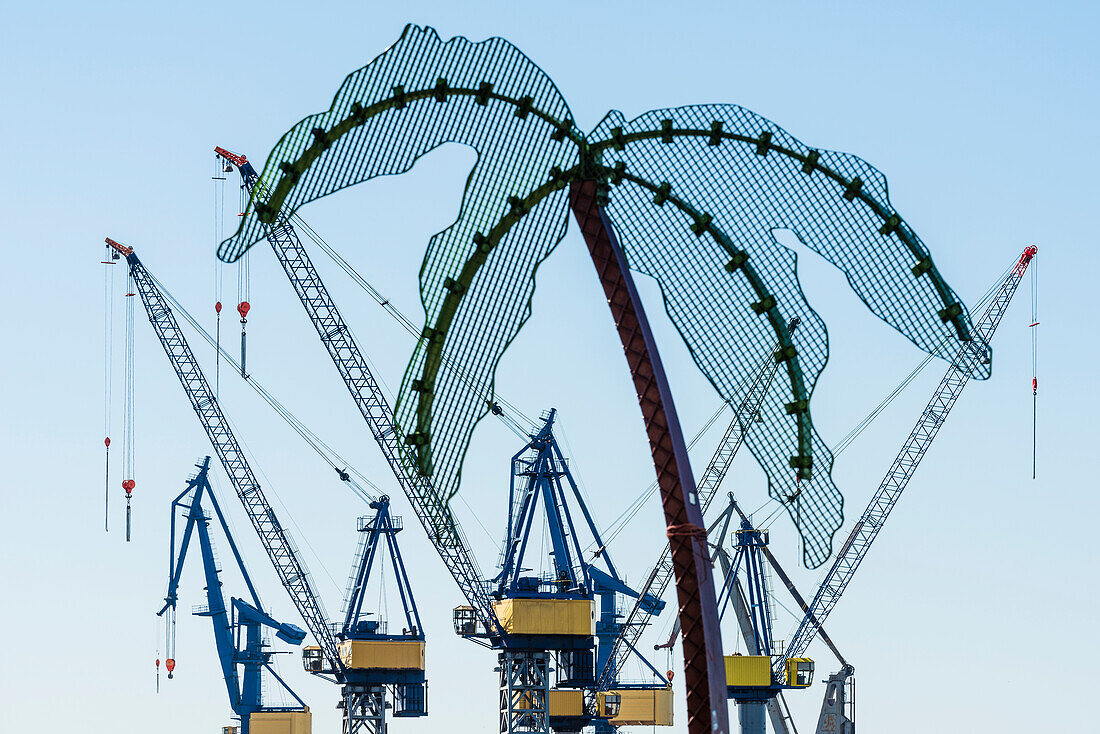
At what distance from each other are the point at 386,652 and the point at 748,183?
80.8 meters

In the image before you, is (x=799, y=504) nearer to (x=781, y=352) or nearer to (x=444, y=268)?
(x=781, y=352)

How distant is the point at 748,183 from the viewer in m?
36.6

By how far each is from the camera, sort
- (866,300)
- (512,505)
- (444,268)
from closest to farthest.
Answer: (444,268), (866,300), (512,505)

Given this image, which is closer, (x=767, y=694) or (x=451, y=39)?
(x=451, y=39)

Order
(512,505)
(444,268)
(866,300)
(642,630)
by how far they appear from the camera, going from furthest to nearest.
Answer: (642,630), (512,505), (866,300), (444,268)

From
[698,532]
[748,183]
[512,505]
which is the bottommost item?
[698,532]

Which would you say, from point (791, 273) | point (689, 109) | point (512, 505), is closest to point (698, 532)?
point (791, 273)

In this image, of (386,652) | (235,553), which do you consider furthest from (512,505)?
(235,553)

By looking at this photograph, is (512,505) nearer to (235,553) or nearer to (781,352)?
(235,553)

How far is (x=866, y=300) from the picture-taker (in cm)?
3728

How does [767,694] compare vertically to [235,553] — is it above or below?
below

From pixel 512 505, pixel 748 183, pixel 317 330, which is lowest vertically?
pixel 748 183

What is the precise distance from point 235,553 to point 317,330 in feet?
58.3

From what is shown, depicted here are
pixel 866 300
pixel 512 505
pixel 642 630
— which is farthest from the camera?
pixel 642 630
